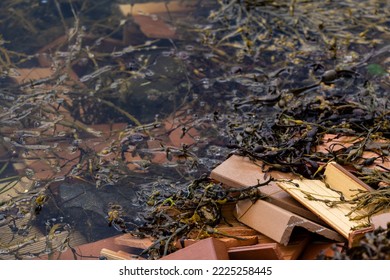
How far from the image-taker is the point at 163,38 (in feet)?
14.5

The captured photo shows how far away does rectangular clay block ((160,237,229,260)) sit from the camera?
2.33m

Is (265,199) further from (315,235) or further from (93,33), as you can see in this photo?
(93,33)

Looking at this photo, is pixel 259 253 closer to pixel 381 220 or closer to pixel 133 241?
pixel 381 220

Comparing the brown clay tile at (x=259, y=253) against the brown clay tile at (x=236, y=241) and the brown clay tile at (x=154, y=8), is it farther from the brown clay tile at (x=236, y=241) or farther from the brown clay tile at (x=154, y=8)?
the brown clay tile at (x=154, y=8)

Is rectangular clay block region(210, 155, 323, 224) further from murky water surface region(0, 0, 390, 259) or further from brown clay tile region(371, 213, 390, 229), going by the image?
brown clay tile region(371, 213, 390, 229)

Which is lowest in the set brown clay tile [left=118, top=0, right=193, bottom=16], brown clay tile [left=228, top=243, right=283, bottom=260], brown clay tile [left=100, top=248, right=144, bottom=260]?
brown clay tile [left=100, top=248, right=144, bottom=260]

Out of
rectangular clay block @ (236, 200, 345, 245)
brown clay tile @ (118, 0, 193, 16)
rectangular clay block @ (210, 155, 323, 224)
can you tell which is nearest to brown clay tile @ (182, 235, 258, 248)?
rectangular clay block @ (236, 200, 345, 245)

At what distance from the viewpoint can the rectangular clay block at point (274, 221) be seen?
8.07 feet

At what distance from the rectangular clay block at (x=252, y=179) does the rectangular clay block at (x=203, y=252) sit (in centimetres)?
36

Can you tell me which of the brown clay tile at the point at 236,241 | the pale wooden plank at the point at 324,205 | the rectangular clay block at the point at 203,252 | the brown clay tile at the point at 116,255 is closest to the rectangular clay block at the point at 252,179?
the pale wooden plank at the point at 324,205

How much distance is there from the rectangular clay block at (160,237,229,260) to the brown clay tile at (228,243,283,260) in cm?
6

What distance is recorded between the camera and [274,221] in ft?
8.30

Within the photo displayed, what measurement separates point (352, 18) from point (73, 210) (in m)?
2.43

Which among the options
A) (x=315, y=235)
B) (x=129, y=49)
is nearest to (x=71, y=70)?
(x=129, y=49)
